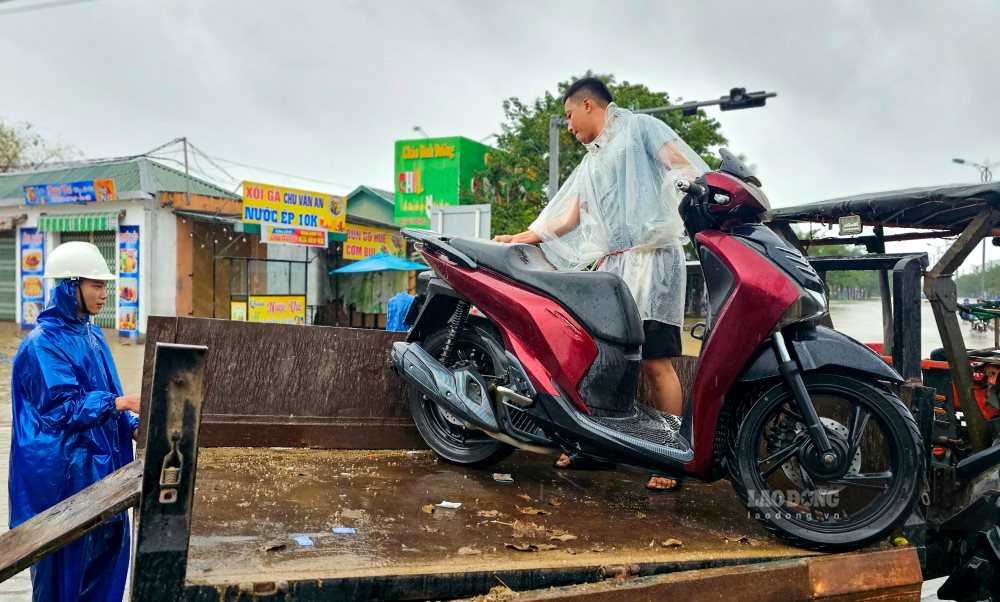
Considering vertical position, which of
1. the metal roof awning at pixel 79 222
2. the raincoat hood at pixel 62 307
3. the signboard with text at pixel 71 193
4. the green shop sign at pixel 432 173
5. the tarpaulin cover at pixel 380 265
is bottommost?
the raincoat hood at pixel 62 307

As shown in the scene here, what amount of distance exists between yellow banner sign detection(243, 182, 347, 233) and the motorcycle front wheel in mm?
15351

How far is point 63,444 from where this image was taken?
2842 mm

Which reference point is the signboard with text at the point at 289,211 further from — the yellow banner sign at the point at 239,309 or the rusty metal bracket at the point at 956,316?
the rusty metal bracket at the point at 956,316

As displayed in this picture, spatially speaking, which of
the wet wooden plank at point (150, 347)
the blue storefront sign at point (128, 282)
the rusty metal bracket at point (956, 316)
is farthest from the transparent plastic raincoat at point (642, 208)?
the blue storefront sign at point (128, 282)

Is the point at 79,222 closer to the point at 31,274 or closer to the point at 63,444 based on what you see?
the point at 31,274

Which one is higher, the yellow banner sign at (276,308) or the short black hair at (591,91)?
the short black hair at (591,91)

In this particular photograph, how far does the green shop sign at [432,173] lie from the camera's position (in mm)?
23203

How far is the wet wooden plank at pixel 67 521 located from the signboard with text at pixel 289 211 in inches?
586

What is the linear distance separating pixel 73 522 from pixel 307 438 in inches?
50.0

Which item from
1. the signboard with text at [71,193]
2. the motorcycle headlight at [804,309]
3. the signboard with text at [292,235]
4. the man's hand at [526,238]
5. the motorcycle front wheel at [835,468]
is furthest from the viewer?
the signboard with text at [71,193]

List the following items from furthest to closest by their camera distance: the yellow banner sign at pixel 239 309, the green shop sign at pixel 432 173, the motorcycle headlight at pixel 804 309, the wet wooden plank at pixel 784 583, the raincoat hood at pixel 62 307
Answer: the green shop sign at pixel 432 173 < the yellow banner sign at pixel 239 309 < the raincoat hood at pixel 62 307 < the motorcycle headlight at pixel 804 309 < the wet wooden plank at pixel 784 583

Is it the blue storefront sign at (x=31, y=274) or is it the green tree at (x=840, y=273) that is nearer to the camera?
the green tree at (x=840, y=273)

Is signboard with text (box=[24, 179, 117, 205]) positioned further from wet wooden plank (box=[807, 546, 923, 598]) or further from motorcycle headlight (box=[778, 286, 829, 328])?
wet wooden plank (box=[807, 546, 923, 598])

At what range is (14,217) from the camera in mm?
→ 19719
